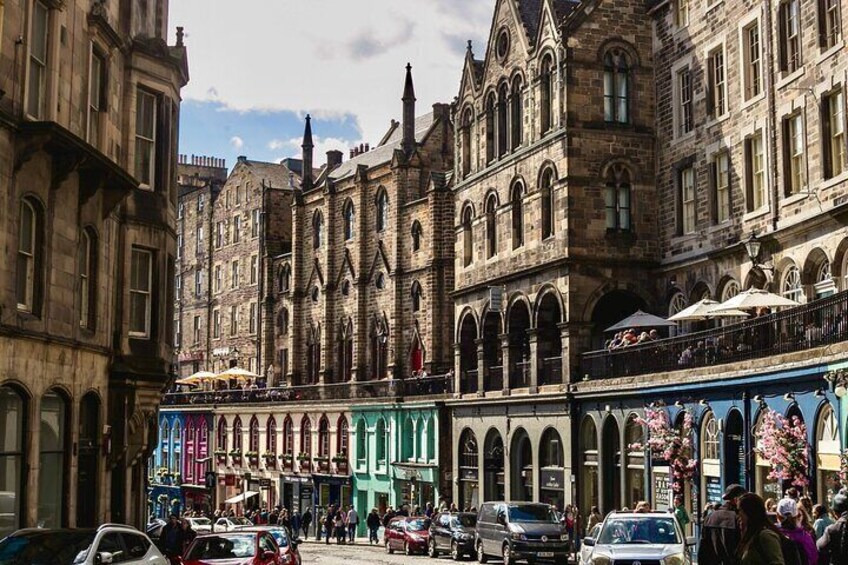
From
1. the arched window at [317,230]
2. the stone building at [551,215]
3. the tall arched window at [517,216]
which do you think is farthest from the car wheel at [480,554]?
the arched window at [317,230]

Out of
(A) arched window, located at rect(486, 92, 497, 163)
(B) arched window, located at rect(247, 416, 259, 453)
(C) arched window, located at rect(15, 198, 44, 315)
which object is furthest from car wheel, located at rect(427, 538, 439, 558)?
(B) arched window, located at rect(247, 416, 259, 453)

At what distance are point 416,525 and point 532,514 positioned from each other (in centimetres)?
1036

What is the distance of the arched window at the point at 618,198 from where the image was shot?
149ft

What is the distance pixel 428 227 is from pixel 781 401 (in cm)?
3242

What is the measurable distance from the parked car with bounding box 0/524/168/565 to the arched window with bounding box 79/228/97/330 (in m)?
9.89

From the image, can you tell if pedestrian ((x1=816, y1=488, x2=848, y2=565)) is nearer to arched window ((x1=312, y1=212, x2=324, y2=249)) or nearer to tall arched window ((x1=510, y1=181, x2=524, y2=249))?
tall arched window ((x1=510, y1=181, x2=524, y2=249))

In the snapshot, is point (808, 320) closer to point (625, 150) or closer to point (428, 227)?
point (625, 150)

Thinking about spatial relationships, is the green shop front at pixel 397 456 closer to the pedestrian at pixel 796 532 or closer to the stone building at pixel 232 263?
the stone building at pixel 232 263

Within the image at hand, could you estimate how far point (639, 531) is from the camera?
25.4m

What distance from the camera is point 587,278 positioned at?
44.8m

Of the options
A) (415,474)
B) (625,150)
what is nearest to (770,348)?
(625,150)

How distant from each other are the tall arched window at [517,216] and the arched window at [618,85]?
503 cm

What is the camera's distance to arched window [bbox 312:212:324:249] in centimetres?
7456

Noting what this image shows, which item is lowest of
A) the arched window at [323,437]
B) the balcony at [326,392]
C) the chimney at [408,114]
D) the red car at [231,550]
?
the red car at [231,550]
